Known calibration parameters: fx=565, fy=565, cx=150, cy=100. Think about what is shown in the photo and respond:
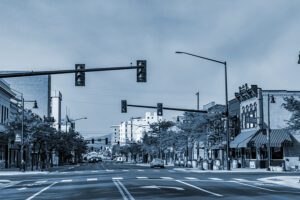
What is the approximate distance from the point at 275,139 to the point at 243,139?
19.6ft

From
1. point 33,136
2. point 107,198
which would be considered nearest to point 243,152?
point 33,136

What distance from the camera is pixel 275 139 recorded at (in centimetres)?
6350

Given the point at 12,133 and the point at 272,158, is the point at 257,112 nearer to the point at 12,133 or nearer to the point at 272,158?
the point at 272,158

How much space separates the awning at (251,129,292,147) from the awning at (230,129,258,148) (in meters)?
0.97

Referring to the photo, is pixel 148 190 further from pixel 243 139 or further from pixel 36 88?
pixel 36 88

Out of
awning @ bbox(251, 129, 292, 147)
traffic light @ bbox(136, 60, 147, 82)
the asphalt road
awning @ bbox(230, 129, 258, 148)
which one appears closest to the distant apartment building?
awning @ bbox(230, 129, 258, 148)

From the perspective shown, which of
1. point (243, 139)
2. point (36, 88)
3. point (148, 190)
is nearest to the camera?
point (148, 190)

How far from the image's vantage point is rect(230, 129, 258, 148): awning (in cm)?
6562

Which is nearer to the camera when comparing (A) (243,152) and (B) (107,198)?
(B) (107,198)

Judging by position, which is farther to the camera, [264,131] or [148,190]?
[264,131]

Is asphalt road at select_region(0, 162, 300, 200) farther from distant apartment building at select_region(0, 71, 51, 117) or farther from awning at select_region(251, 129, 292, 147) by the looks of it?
distant apartment building at select_region(0, 71, 51, 117)

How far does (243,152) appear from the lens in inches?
2847

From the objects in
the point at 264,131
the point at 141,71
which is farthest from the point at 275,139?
the point at 141,71

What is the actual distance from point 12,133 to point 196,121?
931 inches
